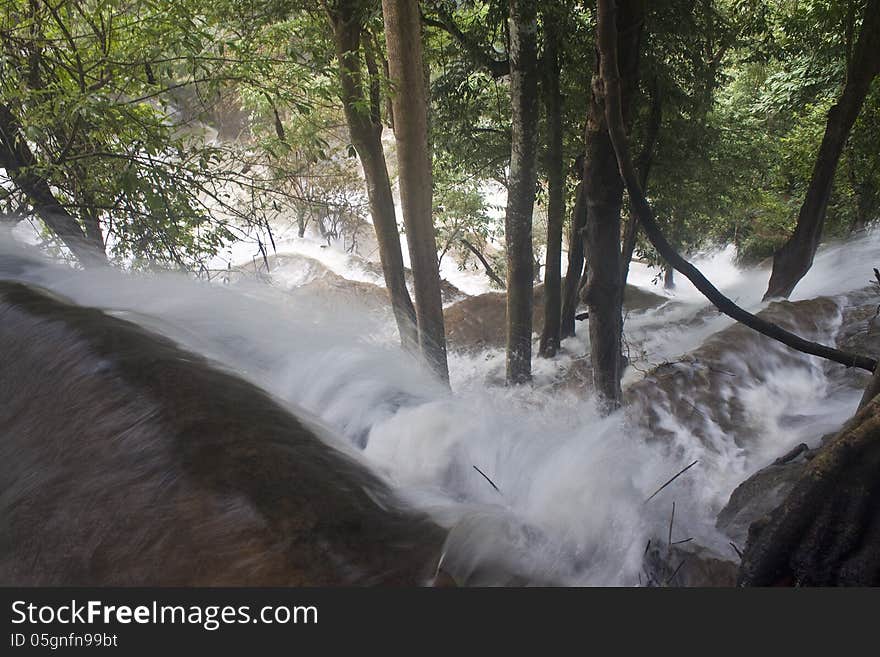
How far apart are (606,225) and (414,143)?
2.47 meters

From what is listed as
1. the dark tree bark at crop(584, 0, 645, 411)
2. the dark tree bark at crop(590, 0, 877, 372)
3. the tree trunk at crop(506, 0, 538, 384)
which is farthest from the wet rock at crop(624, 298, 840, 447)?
the tree trunk at crop(506, 0, 538, 384)

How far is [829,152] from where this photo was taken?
7664 mm

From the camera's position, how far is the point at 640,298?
15.7 m

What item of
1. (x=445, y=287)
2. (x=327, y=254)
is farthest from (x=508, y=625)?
(x=327, y=254)

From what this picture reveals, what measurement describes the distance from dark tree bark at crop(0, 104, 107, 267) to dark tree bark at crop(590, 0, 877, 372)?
5.06 meters

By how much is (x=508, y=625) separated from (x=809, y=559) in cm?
124

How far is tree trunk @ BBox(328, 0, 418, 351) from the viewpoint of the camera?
274 inches

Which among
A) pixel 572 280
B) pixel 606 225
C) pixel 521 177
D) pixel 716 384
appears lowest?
pixel 716 384

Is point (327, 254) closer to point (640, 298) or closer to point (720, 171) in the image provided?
point (640, 298)

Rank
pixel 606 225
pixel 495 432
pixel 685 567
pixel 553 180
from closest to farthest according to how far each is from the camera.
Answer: pixel 685 567 → pixel 495 432 → pixel 606 225 → pixel 553 180

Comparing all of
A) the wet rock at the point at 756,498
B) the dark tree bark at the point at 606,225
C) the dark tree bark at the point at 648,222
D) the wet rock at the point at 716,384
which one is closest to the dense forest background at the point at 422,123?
the dark tree bark at the point at 606,225

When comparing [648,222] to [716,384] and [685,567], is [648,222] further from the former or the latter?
[716,384]

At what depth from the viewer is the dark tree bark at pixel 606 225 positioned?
4.69 m

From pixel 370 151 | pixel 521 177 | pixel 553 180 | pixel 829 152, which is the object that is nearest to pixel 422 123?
pixel 370 151
